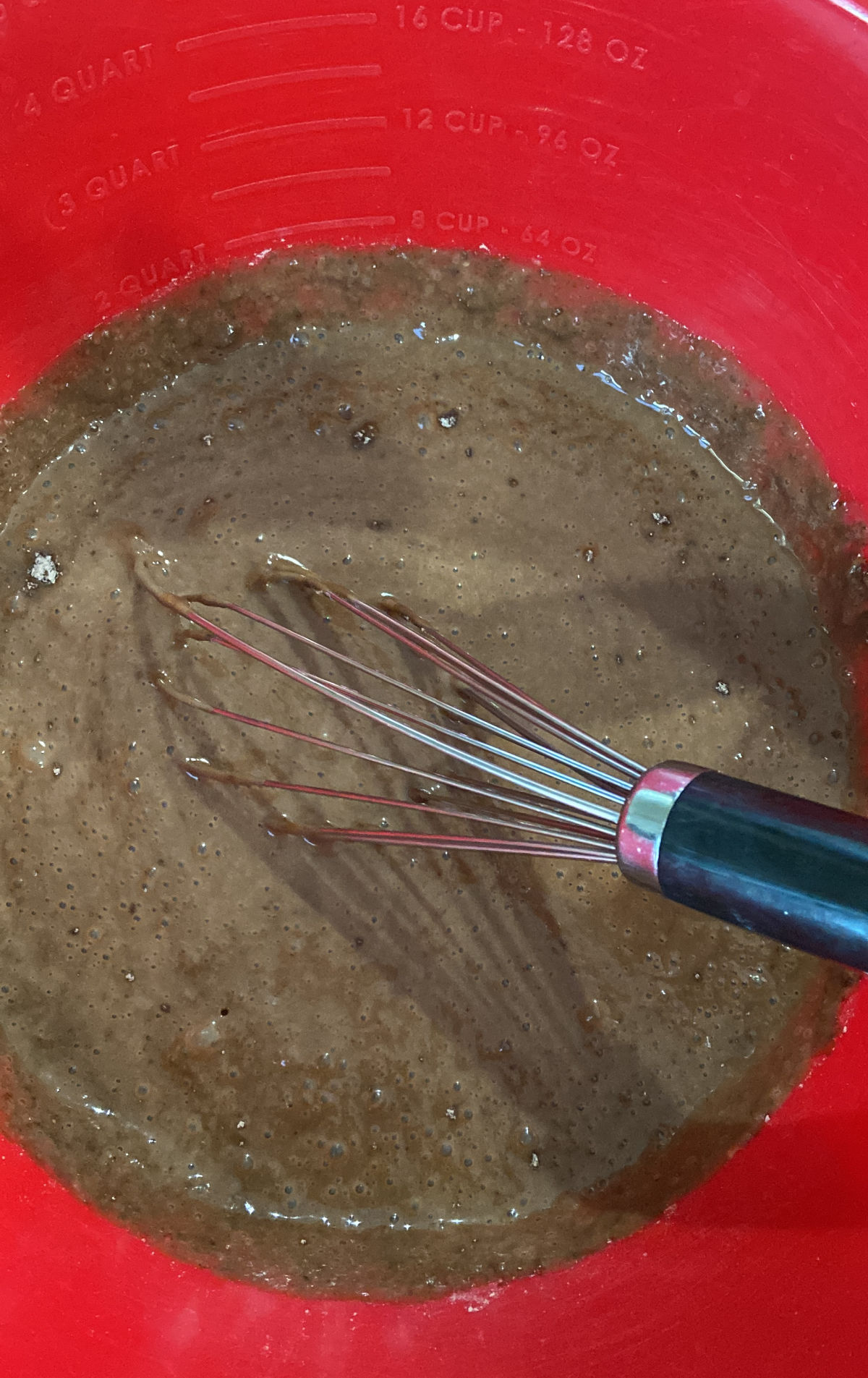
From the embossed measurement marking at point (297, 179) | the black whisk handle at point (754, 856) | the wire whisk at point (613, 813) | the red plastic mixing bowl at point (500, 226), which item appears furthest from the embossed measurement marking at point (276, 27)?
the black whisk handle at point (754, 856)

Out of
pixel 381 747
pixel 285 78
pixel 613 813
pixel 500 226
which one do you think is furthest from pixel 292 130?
pixel 613 813

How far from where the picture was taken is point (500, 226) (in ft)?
3.05

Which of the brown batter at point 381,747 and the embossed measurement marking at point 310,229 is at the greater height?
the embossed measurement marking at point 310,229

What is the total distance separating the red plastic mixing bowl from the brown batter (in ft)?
0.11

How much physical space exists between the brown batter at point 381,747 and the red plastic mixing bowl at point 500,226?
35 millimetres

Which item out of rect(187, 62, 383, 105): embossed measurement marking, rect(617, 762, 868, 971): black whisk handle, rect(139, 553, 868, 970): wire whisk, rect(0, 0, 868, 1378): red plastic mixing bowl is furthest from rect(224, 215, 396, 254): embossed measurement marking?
rect(617, 762, 868, 971): black whisk handle

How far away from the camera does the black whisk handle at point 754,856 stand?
486mm

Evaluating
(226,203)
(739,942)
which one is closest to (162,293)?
(226,203)

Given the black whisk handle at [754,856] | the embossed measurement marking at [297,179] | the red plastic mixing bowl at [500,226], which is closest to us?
the black whisk handle at [754,856]

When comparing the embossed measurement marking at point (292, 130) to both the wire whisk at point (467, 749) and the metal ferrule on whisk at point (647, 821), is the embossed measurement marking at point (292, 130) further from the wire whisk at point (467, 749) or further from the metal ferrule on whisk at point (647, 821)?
the metal ferrule on whisk at point (647, 821)

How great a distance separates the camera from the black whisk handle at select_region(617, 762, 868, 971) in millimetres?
486

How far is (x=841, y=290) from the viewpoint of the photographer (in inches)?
34.2

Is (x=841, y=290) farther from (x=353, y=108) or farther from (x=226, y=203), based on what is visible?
(x=226, y=203)

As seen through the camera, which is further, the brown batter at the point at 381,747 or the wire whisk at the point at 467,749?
the brown batter at the point at 381,747
